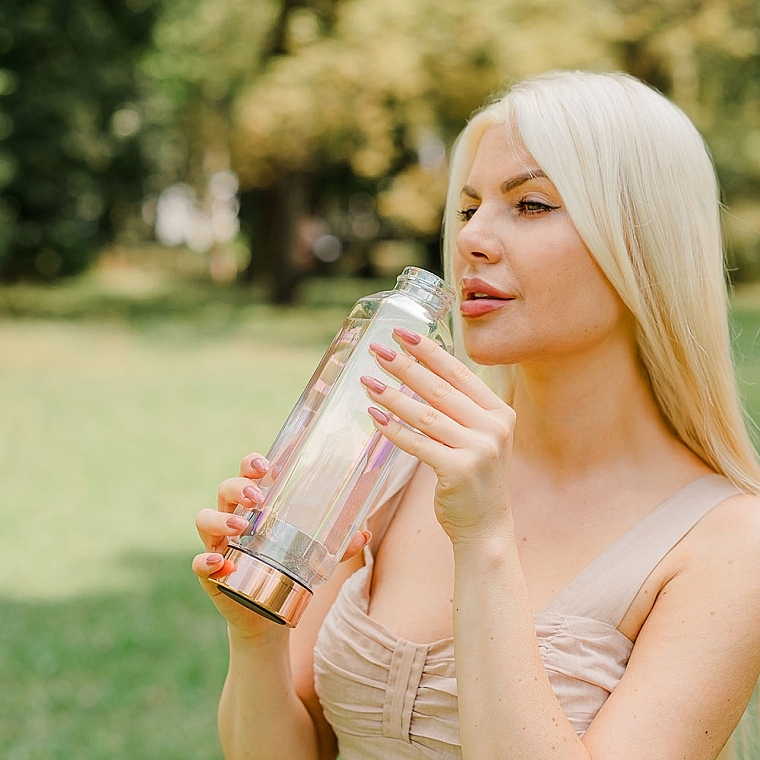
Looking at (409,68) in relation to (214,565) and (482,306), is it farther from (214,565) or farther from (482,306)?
(214,565)

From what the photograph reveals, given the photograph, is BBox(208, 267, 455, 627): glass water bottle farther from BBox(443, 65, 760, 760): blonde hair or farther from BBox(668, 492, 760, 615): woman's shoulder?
BBox(668, 492, 760, 615): woman's shoulder

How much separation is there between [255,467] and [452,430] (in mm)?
378

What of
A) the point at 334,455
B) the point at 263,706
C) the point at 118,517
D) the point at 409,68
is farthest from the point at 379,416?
the point at 409,68

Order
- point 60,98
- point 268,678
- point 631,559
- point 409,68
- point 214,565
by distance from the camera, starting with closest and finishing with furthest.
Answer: point 214,565 < point 631,559 < point 268,678 < point 409,68 < point 60,98

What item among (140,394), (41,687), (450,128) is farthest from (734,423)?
(450,128)

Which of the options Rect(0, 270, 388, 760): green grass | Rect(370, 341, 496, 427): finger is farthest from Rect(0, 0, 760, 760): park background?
Rect(370, 341, 496, 427): finger

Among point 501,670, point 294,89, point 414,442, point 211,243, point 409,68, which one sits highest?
point 409,68

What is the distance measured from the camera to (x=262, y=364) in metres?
15.2

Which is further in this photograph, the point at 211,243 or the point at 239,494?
the point at 211,243

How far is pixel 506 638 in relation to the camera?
67.6 inches

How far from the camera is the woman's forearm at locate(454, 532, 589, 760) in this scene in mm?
1700

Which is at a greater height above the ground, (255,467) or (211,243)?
(255,467)

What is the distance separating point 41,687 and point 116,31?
18828 mm

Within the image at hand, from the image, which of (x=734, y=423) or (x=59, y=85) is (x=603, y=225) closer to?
(x=734, y=423)
